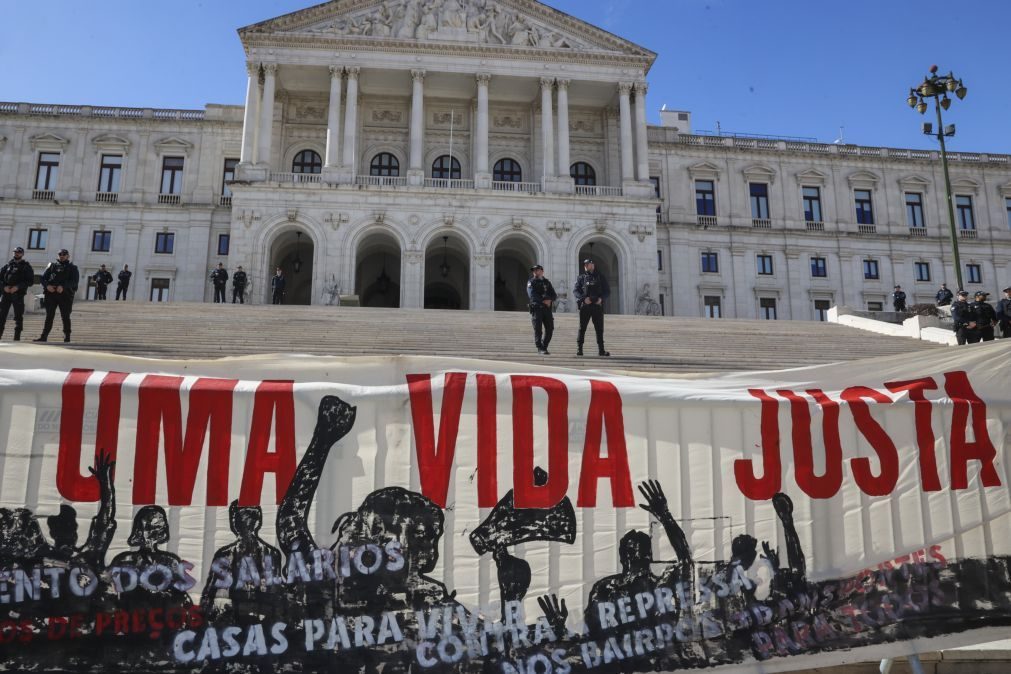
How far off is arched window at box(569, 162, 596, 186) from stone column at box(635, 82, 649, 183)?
3853 millimetres

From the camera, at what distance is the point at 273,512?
15.1 ft

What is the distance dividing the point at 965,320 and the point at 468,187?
81.7 ft

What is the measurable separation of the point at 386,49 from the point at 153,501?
34.9 metres

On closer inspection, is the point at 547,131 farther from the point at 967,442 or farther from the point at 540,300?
the point at 967,442

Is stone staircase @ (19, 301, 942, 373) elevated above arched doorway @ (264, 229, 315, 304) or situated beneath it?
situated beneath

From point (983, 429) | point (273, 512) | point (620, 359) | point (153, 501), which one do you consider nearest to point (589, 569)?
point (273, 512)

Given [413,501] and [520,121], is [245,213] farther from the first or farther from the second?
[413,501]

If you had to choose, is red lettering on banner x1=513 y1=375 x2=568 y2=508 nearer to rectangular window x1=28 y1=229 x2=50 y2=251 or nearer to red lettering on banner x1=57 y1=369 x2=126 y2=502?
red lettering on banner x1=57 y1=369 x2=126 y2=502

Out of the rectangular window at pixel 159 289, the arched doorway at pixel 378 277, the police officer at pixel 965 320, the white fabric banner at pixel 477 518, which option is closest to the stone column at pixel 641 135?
the arched doorway at pixel 378 277

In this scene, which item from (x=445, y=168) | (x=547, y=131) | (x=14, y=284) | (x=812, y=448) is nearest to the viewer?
(x=812, y=448)

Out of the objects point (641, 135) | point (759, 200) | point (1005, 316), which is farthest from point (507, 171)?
point (1005, 316)

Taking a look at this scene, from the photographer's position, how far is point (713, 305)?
40.8m

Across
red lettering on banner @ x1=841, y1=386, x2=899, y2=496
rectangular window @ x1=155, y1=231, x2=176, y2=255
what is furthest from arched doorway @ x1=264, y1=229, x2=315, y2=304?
red lettering on banner @ x1=841, y1=386, x2=899, y2=496

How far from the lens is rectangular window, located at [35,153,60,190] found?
38.6 metres
